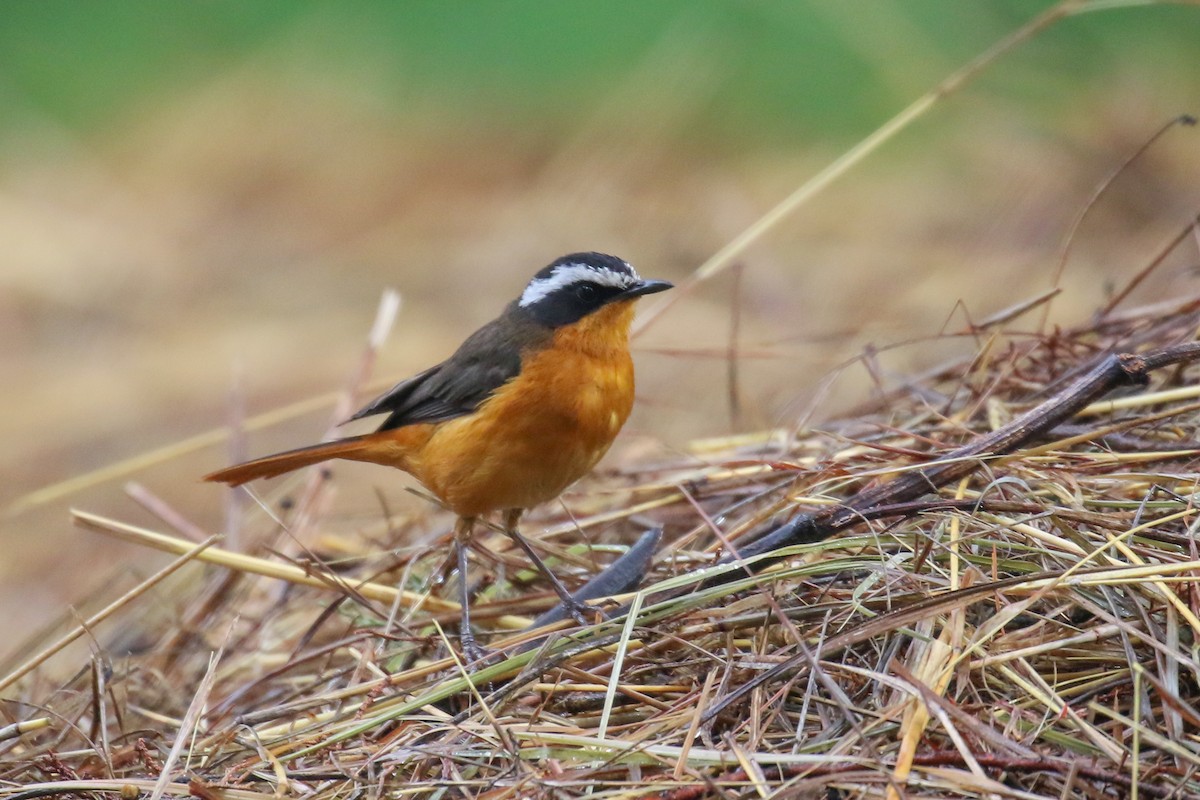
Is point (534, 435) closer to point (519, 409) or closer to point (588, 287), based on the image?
point (519, 409)

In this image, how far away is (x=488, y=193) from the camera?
11.7 m

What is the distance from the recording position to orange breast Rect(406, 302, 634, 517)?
15.5 feet

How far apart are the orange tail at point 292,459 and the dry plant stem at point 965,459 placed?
1.89m

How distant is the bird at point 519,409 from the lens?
186 inches

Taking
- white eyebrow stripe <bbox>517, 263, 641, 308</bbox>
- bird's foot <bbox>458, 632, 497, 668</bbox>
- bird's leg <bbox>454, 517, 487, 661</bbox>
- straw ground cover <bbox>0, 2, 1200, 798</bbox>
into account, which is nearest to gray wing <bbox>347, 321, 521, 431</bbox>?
white eyebrow stripe <bbox>517, 263, 641, 308</bbox>

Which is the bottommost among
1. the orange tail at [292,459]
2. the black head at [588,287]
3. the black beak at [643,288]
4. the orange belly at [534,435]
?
the orange belly at [534,435]

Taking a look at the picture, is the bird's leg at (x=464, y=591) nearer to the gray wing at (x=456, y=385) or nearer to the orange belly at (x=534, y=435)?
the orange belly at (x=534, y=435)

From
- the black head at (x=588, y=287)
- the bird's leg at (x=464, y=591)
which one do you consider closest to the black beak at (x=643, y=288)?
the black head at (x=588, y=287)

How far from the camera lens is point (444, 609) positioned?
4.65 meters

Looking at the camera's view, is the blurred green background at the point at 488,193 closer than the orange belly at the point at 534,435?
No

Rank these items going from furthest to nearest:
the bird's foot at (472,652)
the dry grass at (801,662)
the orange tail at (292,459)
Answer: the orange tail at (292,459), the bird's foot at (472,652), the dry grass at (801,662)

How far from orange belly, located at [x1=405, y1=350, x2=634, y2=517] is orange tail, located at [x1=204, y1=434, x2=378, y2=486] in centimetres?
39

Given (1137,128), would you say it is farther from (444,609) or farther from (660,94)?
(444,609)

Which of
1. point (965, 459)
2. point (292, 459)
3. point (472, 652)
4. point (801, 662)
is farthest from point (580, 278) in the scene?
point (801, 662)
